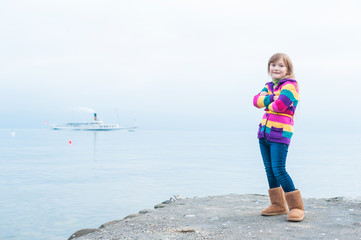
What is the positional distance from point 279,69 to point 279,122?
0.68m

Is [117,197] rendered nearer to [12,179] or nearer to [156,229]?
[12,179]

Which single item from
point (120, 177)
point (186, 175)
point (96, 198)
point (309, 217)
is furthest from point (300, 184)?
point (309, 217)

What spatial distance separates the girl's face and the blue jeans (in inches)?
32.7

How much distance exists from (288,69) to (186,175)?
16515 millimetres

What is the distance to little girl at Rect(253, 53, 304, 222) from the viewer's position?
4328 mm

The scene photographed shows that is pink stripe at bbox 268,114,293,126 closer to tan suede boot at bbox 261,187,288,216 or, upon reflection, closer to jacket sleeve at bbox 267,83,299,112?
jacket sleeve at bbox 267,83,299,112

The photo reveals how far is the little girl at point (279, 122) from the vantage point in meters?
4.33

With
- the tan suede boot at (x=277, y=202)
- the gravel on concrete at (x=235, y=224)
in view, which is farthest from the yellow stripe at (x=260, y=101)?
the gravel on concrete at (x=235, y=224)

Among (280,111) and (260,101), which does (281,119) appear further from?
(260,101)

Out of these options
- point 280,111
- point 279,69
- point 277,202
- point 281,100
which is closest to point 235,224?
point 277,202

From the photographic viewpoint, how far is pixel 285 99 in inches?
167

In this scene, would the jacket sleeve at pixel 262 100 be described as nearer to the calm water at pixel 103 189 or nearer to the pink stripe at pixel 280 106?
the pink stripe at pixel 280 106

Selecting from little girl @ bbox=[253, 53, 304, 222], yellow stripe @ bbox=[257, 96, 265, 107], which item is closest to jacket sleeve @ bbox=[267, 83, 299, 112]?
little girl @ bbox=[253, 53, 304, 222]

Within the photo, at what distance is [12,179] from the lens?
59.7ft
